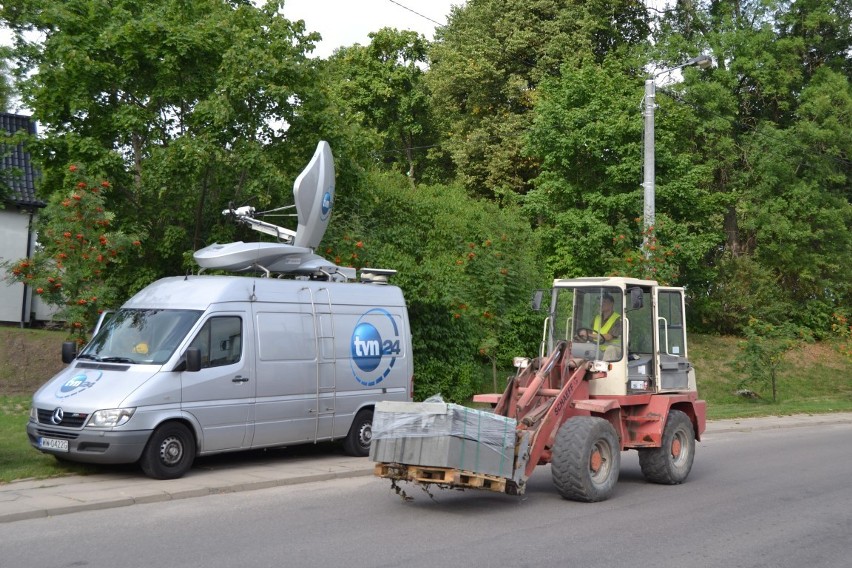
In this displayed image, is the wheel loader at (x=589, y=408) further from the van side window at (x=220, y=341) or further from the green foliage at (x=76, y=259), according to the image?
the green foliage at (x=76, y=259)

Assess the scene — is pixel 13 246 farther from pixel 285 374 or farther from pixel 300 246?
pixel 285 374

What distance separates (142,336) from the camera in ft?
38.0

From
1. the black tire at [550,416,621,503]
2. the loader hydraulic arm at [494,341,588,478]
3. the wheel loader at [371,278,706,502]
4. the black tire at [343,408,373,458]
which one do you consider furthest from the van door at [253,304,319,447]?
the black tire at [550,416,621,503]

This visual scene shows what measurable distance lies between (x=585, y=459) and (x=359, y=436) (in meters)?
4.60

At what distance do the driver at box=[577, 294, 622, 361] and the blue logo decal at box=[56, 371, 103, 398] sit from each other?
6.13 m

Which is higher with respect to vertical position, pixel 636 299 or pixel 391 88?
pixel 391 88

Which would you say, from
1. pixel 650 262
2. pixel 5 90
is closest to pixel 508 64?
pixel 650 262

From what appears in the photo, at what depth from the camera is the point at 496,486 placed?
917 cm

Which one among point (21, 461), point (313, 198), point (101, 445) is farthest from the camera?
point (313, 198)

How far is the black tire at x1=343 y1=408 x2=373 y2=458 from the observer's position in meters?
13.5

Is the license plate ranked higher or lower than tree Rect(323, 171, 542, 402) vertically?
lower

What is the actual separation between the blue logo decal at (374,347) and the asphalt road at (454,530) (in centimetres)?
195

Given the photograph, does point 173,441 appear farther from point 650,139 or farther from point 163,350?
point 650,139

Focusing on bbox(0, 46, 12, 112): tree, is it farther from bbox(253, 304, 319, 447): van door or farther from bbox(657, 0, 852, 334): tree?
bbox(657, 0, 852, 334): tree
